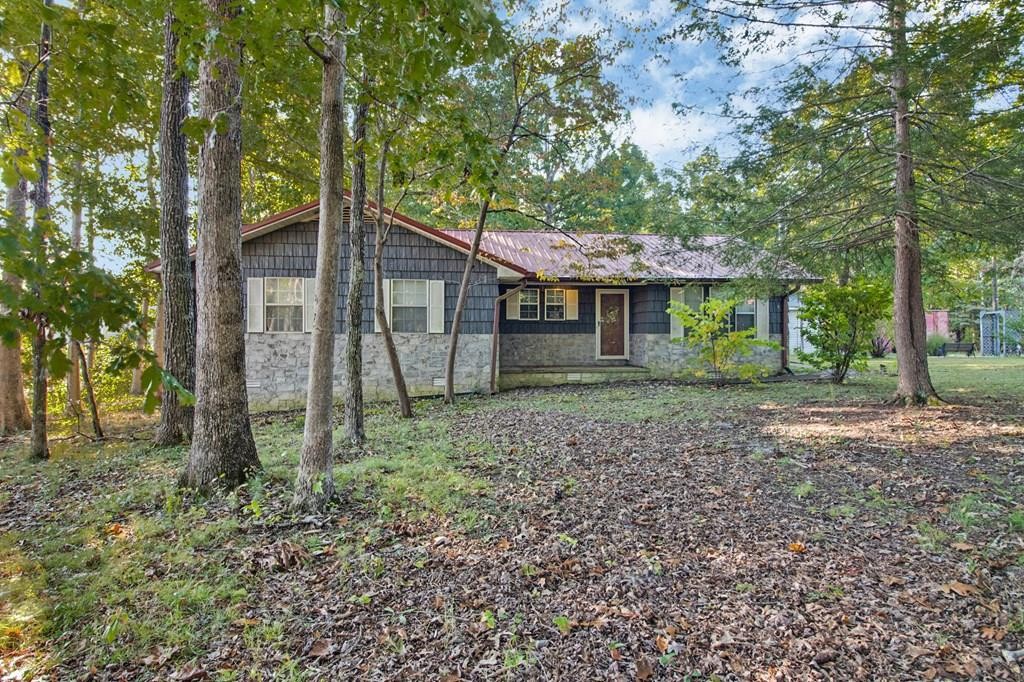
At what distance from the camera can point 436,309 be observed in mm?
11539

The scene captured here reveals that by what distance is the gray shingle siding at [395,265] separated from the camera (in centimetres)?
1087

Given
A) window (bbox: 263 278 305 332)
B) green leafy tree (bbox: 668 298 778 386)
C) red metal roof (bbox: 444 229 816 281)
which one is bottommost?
green leafy tree (bbox: 668 298 778 386)

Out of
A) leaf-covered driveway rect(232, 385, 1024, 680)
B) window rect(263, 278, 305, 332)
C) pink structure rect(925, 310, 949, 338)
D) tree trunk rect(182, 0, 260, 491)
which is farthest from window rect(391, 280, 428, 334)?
pink structure rect(925, 310, 949, 338)

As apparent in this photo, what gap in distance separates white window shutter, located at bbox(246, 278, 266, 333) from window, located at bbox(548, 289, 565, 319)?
726cm

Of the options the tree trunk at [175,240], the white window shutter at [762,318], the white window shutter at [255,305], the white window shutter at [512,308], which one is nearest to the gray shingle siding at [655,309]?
the white window shutter at [762,318]

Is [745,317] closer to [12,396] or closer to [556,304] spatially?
[556,304]

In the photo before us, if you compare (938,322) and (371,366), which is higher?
(938,322)

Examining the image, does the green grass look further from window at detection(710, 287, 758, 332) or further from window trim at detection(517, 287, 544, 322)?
window at detection(710, 287, 758, 332)

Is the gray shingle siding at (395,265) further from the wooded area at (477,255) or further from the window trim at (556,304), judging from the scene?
the window trim at (556,304)

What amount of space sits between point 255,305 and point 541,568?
9729 millimetres

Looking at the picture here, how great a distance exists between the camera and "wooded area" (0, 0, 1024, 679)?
2.47 metres

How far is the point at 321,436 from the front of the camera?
13.6 feet

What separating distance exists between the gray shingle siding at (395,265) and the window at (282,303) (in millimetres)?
170

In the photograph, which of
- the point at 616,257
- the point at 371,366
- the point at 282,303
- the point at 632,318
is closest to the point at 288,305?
the point at 282,303
